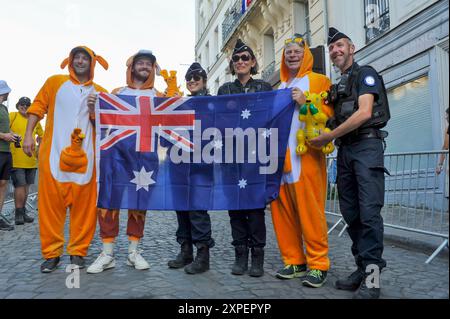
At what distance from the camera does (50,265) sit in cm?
364

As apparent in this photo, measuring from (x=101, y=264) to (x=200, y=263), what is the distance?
0.91m

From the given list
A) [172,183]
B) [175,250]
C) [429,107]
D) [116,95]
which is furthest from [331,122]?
[429,107]

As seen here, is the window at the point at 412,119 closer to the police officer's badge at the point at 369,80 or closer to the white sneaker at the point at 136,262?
the police officer's badge at the point at 369,80

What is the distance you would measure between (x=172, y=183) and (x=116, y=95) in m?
0.99

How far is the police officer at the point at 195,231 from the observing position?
143 inches

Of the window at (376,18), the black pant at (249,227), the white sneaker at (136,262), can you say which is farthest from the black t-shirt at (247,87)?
the window at (376,18)

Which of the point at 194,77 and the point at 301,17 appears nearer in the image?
the point at 194,77

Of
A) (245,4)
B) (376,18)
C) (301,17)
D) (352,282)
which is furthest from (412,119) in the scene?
(245,4)

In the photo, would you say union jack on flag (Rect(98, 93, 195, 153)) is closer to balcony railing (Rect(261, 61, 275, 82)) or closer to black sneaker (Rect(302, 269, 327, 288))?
black sneaker (Rect(302, 269, 327, 288))

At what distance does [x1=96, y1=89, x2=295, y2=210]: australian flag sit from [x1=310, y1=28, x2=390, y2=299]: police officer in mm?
594

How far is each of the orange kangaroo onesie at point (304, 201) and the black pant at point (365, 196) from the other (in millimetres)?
225

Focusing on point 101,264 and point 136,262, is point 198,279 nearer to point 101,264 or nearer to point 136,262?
point 136,262

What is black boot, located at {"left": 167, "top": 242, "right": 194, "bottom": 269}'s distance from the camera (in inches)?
149
